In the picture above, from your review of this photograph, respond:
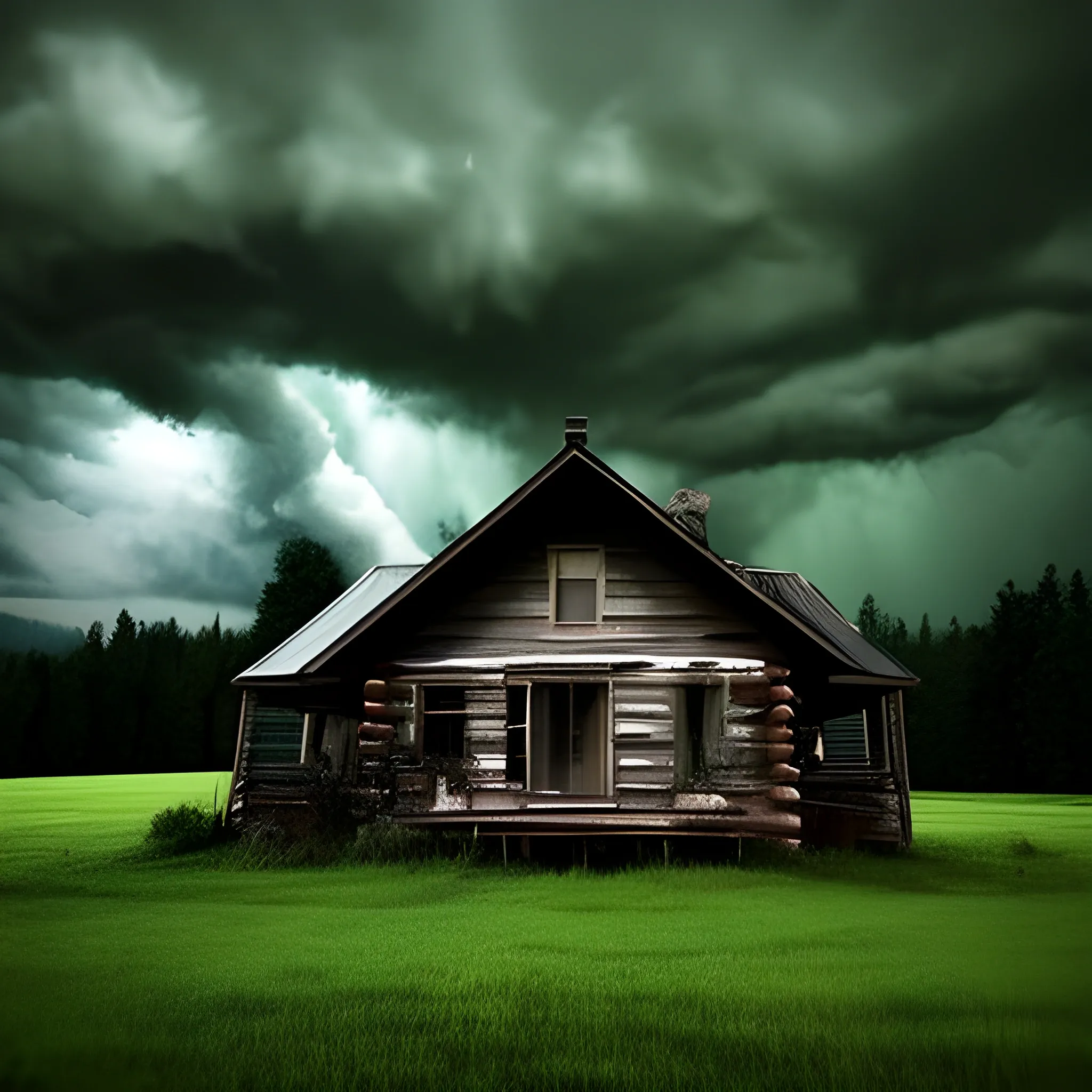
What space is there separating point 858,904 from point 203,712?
7010cm

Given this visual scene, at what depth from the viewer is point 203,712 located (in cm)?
7762

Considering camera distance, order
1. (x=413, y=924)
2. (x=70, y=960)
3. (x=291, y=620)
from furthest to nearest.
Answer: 1. (x=291, y=620)
2. (x=413, y=924)
3. (x=70, y=960)

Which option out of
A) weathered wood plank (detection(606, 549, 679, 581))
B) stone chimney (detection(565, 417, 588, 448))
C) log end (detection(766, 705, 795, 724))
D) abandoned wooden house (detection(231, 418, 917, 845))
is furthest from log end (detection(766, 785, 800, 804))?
stone chimney (detection(565, 417, 588, 448))

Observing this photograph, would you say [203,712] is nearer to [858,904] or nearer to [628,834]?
[628,834]

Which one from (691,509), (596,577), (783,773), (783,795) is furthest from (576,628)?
(691,509)

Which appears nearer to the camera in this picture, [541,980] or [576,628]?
[541,980]

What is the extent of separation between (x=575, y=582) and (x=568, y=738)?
405cm

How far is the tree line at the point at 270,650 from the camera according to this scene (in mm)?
59875

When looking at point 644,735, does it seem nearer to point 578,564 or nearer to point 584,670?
point 584,670

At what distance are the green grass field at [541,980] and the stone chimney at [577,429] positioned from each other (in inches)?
290

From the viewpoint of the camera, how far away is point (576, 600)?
20.5 meters

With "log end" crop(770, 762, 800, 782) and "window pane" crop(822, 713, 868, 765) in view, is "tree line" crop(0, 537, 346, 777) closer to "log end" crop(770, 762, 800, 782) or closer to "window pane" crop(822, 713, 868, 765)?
"window pane" crop(822, 713, 868, 765)

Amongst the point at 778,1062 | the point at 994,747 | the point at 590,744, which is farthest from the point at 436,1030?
the point at 994,747

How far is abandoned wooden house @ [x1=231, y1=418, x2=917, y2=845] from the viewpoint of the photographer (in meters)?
19.0
